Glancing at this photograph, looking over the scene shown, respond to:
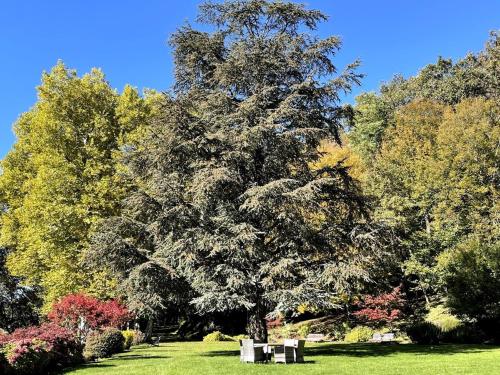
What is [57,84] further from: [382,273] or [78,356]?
[382,273]

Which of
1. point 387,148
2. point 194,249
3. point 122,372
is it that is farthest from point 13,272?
point 387,148

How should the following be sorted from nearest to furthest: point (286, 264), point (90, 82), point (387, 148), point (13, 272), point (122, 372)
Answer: point (122, 372) < point (286, 264) < point (13, 272) < point (90, 82) < point (387, 148)

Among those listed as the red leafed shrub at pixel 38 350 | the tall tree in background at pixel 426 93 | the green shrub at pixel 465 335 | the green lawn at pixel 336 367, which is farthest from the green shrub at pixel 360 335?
the tall tree in background at pixel 426 93

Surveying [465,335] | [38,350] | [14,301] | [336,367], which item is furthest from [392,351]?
[14,301]

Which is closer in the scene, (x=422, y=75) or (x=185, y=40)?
(x=185, y=40)

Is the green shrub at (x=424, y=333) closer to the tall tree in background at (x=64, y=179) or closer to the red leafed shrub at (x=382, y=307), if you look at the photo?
the red leafed shrub at (x=382, y=307)

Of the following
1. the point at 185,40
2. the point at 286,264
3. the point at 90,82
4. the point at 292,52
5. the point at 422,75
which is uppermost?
the point at 422,75

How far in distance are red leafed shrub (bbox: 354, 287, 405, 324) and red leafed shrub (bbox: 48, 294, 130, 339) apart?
14.3 m

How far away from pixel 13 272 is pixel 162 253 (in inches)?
501

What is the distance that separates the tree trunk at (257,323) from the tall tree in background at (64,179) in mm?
9185

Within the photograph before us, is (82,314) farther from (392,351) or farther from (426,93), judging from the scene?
(426,93)

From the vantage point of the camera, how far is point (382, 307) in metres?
27.4

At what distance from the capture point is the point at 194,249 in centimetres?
1622

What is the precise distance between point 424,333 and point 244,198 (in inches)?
513
